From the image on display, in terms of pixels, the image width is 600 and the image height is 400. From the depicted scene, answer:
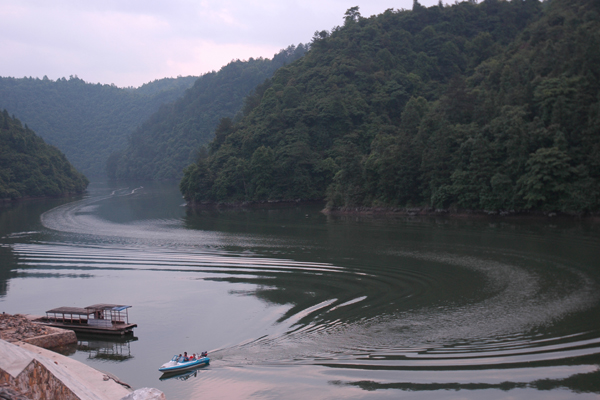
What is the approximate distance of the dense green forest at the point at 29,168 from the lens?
3706 inches

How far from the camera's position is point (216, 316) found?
2248 cm

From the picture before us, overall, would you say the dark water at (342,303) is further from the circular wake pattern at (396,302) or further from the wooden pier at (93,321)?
the wooden pier at (93,321)

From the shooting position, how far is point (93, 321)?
21156mm

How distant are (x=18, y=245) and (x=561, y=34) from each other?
65.0 metres

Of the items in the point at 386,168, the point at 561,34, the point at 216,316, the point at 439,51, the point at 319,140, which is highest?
the point at 439,51

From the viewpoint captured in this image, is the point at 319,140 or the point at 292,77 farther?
the point at 292,77

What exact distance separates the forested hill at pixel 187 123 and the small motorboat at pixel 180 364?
137124 mm

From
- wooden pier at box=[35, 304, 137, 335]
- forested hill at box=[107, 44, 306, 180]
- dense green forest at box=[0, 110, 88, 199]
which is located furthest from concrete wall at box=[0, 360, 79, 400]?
forested hill at box=[107, 44, 306, 180]

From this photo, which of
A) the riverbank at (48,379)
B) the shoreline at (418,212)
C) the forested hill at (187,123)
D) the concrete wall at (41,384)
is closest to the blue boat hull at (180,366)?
the riverbank at (48,379)

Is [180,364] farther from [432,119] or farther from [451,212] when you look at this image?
[432,119]

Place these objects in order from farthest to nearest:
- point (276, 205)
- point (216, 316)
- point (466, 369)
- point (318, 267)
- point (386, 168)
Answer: point (276, 205) < point (386, 168) < point (318, 267) < point (216, 316) < point (466, 369)

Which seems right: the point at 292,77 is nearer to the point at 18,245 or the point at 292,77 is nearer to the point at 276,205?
the point at 276,205

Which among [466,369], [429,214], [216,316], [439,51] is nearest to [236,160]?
[429,214]

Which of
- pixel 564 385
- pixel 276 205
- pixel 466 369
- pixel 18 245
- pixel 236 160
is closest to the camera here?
pixel 564 385
